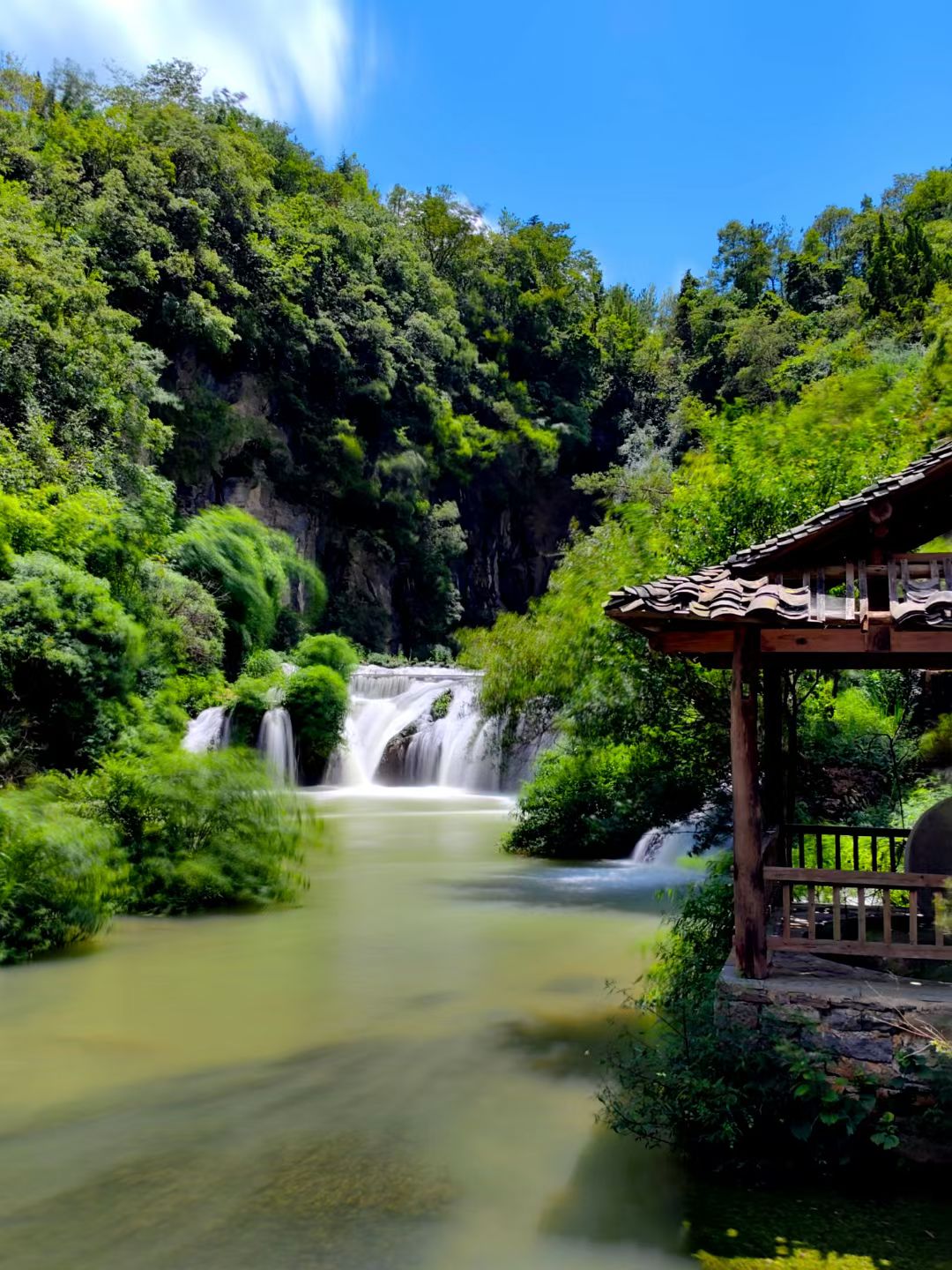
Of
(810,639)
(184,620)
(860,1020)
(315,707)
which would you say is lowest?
(860,1020)

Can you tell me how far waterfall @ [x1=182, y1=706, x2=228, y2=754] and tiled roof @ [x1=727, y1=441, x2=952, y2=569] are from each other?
20.2 meters

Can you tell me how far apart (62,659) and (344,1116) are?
461 inches

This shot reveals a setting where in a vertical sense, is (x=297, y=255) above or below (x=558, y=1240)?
above

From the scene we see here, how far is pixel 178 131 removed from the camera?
35.6 metres

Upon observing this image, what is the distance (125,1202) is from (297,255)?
38.3 meters

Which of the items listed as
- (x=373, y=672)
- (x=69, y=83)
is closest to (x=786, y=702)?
(x=373, y=672)

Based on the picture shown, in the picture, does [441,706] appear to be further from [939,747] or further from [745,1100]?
[745,1100]

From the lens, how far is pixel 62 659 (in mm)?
15961

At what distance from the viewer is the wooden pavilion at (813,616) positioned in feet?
18.4

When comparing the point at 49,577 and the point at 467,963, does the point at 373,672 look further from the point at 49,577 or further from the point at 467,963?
the point at 467,963

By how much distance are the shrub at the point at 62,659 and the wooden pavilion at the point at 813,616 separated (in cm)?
1255

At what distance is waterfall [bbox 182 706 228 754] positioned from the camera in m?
24.8

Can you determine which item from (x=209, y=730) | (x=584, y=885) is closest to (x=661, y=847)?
(x=584, y=885)

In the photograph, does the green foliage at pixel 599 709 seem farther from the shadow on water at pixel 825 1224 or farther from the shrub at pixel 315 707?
the shrub at pixel 315 707
